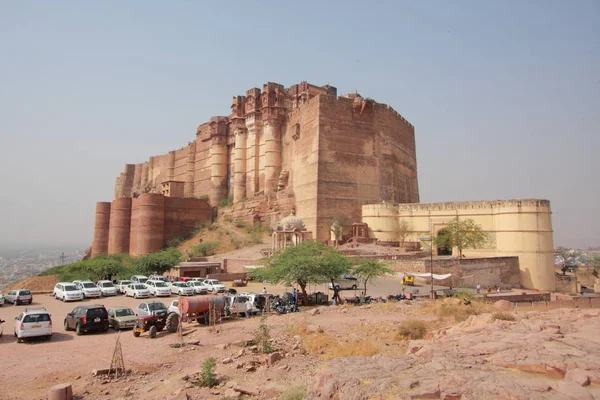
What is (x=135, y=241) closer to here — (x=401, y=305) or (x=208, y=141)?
(x=208, y=141)

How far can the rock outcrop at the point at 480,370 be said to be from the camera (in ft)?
17.7

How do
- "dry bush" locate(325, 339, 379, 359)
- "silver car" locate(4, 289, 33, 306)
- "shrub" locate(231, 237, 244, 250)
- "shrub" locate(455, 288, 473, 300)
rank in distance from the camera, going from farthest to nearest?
"shrub" locate(231, 237, 244, 250) → "silver car" locate(4, 289, 33, 306) → "shrub" locate(455, 288, 473, 300) → "dry bush" locate(325, 339, 379, 359)

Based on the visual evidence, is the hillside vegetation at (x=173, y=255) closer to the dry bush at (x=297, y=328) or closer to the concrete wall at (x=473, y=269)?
the concrete wall at (x=473, y=269)

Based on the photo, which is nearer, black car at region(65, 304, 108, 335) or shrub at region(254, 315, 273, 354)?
shrub at region(254, 315, 273, 354)

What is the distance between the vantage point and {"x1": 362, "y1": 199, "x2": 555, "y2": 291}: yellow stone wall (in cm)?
2620

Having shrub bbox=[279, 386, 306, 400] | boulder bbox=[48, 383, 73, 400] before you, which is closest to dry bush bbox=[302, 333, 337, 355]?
shrub bbox=[279, 386, 306, 400]

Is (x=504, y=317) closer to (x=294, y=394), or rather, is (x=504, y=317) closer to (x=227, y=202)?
(x=294, y=394)

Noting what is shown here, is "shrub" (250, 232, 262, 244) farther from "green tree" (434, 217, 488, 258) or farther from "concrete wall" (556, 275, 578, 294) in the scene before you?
"concrete wall" (556, 275, 578, 294)

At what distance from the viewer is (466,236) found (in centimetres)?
2800

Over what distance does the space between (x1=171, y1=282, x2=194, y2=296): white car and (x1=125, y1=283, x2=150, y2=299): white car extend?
1.15 meters

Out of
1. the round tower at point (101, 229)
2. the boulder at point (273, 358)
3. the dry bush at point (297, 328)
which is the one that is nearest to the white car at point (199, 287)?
the dry bush at point (297, 328)

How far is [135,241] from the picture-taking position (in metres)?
39.5

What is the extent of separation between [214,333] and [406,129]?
34891 millimetres

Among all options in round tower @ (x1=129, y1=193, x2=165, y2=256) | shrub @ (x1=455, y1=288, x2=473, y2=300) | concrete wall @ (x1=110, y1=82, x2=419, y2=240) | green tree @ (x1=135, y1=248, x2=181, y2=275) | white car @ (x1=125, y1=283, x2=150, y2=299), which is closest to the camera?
shrub @ (x1=455, y1=288, x2=473, y2=300)
